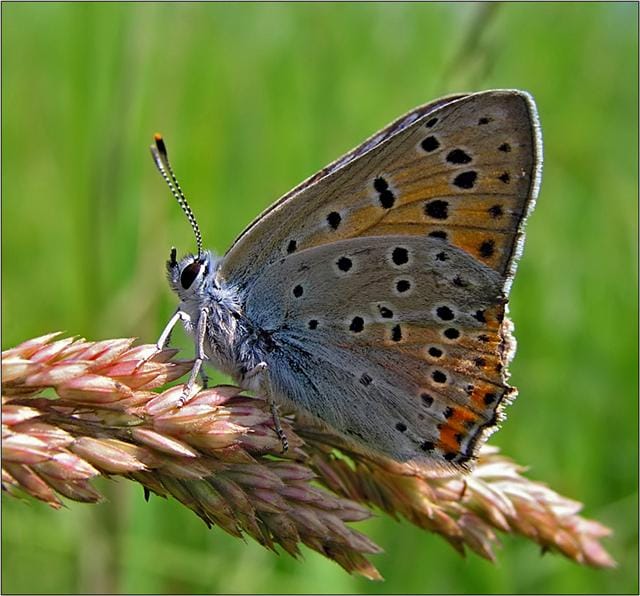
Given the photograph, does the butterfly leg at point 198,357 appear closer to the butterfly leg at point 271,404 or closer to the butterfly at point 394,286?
the butterfly at point 394,286

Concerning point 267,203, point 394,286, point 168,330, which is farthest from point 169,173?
point 267,203

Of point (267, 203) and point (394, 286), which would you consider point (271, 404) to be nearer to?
point (394, 286)

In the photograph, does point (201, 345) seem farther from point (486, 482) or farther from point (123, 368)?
point (486, 482)

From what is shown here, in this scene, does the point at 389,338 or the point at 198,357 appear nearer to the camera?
the point at 198,357

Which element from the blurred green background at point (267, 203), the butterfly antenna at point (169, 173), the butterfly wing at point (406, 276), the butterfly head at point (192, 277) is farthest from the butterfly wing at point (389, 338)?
the blurred green background at point (267, 203)

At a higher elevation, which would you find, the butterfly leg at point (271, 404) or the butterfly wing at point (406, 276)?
the butterfly wing at point (406, 276)

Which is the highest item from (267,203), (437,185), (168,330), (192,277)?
(437,185)

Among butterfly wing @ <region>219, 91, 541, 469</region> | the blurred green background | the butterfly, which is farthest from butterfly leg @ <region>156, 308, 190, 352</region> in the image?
the blurred green background
